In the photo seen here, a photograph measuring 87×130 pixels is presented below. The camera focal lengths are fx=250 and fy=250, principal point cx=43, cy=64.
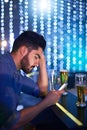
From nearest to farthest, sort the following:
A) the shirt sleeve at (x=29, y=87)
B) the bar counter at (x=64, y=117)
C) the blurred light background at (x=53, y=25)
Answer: the bar counter at (x=64, y=117)
the shirt sleeve at (x=29, y=87)
the blurred light background at (x=53, y=25)

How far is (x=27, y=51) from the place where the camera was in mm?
1219

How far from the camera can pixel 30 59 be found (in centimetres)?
123

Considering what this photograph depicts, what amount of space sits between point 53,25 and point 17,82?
1657mm

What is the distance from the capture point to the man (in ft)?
3.30

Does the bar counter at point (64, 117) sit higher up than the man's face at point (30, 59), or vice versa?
the man's face at point (30, 59)

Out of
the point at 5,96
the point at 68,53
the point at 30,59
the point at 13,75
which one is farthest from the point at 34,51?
the point at 68,53

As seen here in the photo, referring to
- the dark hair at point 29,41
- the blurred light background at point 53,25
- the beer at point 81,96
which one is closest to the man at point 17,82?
the dark hair at point 29,41

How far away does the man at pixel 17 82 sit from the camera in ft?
3.30

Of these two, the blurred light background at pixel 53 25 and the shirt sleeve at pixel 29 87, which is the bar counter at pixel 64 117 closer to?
the shirt sleeve at pixel 29 87

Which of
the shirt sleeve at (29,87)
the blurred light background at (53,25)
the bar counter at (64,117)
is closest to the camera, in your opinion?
the bar counter at (64,117)

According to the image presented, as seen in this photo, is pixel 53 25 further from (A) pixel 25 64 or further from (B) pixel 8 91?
(B) pixel 8 91

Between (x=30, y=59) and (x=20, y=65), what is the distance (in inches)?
2.3

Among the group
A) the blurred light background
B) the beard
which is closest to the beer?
the beard

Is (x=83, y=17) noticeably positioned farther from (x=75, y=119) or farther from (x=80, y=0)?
(x=75, y=119)
